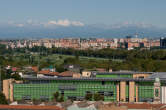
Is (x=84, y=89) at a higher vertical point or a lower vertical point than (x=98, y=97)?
higher

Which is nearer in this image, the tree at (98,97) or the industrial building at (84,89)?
the tree at (98,97)

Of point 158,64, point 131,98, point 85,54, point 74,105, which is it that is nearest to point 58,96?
point 131,98

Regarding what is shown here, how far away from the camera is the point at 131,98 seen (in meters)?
28.3

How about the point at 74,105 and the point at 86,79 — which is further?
the point at 86,79

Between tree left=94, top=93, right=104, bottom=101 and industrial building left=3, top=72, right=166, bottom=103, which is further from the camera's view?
industrial building left=3, top=72, right=166, bottom=103

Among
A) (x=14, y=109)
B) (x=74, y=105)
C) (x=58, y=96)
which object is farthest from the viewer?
(x=58, y=96)

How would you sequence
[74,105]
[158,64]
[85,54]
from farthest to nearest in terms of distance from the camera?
[85,54] < [158,64] < [74,105]

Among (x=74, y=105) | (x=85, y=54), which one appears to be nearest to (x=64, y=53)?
(x=85, y=54)

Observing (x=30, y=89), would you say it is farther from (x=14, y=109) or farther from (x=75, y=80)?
(x=14, y=109)

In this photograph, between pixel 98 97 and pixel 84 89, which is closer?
pixel 98 97

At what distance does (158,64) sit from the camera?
54531 mm

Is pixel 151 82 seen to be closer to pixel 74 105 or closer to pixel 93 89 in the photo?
pixel 93 89

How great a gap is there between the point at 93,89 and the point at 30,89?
3.62 metres

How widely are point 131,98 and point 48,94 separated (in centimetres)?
474
